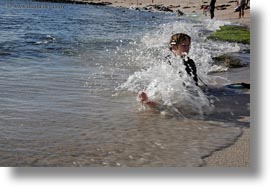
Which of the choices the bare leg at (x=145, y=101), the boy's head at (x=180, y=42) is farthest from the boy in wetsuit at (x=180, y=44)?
the bare leg at (x=145, y=101)

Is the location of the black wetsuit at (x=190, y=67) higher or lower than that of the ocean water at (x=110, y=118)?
higher

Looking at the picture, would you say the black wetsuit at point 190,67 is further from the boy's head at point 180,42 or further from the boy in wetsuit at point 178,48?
the boy's head at point 180,42

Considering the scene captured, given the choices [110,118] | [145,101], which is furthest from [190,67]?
[110,118]

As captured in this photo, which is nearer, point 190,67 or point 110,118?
point 110,118

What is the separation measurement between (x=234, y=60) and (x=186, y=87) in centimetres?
208

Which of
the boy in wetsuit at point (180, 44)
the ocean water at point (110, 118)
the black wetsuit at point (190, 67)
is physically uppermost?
the boy in wetsuit at point (180, 44)

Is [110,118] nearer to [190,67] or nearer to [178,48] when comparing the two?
[178,48]

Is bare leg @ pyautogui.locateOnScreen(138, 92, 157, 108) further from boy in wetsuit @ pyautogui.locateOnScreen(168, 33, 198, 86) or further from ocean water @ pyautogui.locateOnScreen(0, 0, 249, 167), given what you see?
boy in wetsuit @ pyautogui.locateOnScreen(168, 33, 198, 86)

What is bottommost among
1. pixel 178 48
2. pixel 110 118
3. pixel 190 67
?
pixel 110 118

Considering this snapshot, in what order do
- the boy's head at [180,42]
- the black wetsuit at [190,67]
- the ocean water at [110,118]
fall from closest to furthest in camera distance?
the ocean water at [110,118], the boy's head at [180,42], the black wetsuit at [190,67]

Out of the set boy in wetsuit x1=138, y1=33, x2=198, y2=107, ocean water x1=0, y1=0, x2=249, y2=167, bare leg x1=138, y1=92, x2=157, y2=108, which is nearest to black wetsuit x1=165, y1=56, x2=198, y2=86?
boy in wetsuit x1=138, y1=33, x2=198, y2=107

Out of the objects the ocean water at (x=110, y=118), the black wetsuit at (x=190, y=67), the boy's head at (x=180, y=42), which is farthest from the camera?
the black wetsuit at (x=190, y=67)
